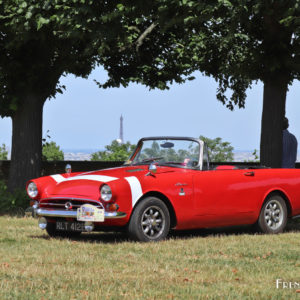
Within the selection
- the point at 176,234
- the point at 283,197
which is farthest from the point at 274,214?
the point at 176,234

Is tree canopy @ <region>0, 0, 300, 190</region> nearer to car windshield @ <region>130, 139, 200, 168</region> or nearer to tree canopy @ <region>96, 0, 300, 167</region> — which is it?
tree canopy @ <region>96, 0, 300, 167</region>

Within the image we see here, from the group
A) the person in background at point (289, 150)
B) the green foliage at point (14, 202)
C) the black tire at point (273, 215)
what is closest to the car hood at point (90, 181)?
the black tire at point (273, 215)

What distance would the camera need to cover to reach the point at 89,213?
9.20 m

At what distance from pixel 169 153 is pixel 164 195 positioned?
121 cm

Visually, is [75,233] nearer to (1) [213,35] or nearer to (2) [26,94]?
(2) [26,94]

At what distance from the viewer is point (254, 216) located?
35.7 feet

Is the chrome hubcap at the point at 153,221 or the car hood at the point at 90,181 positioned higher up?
the car hood at the point at 90,181

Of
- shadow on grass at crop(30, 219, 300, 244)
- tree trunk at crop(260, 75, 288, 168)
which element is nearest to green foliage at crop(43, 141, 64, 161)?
tree trunk at crop(260, 75, 288, 168)

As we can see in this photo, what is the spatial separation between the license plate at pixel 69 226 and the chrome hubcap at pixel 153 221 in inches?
35.6

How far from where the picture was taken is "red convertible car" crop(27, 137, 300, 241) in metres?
9.31

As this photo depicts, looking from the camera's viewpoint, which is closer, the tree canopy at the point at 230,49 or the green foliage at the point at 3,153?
the tree canopy at the point at 230,49

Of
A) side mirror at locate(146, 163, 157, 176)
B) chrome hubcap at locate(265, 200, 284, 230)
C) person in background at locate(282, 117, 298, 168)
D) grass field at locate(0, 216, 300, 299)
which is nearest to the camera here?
grass field at locate(0, 216, 300, 299)

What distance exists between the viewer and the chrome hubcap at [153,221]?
31.2 feet

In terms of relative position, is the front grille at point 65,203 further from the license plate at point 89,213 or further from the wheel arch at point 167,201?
the wheel arch at point 167,201
